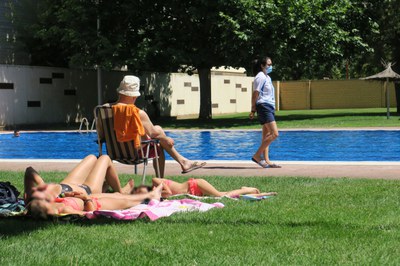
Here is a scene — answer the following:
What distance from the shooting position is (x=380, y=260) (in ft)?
12.2

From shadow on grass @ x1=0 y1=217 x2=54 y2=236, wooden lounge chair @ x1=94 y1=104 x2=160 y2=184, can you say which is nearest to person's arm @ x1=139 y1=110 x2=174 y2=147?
wooden lounge chair @ x1=94 y1=104 x2=160 y2=184

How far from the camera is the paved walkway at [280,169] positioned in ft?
26.9

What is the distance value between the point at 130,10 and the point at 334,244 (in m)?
19.9

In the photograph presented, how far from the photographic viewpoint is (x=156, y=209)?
5402 mm

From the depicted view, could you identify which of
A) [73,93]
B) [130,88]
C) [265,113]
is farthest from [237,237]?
[73,93]

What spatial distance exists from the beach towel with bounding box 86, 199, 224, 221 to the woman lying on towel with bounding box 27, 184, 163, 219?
0.09 meters

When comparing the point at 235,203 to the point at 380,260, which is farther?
the point at 235,203

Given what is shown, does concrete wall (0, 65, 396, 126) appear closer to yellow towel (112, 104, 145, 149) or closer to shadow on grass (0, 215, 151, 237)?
yellow towel (112, 104, 145, 149)

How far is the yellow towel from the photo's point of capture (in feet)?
23.5

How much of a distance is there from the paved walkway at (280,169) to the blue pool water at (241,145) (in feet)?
10.6

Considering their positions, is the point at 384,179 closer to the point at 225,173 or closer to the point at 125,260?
the point at 225,173

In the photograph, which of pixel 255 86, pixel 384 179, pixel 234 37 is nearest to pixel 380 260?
pixel 384 179

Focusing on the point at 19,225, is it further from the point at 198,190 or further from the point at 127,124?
Result: the point at 127,124

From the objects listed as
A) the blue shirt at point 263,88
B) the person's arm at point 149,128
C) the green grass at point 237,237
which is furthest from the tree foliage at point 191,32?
the green grass at point 237,237
